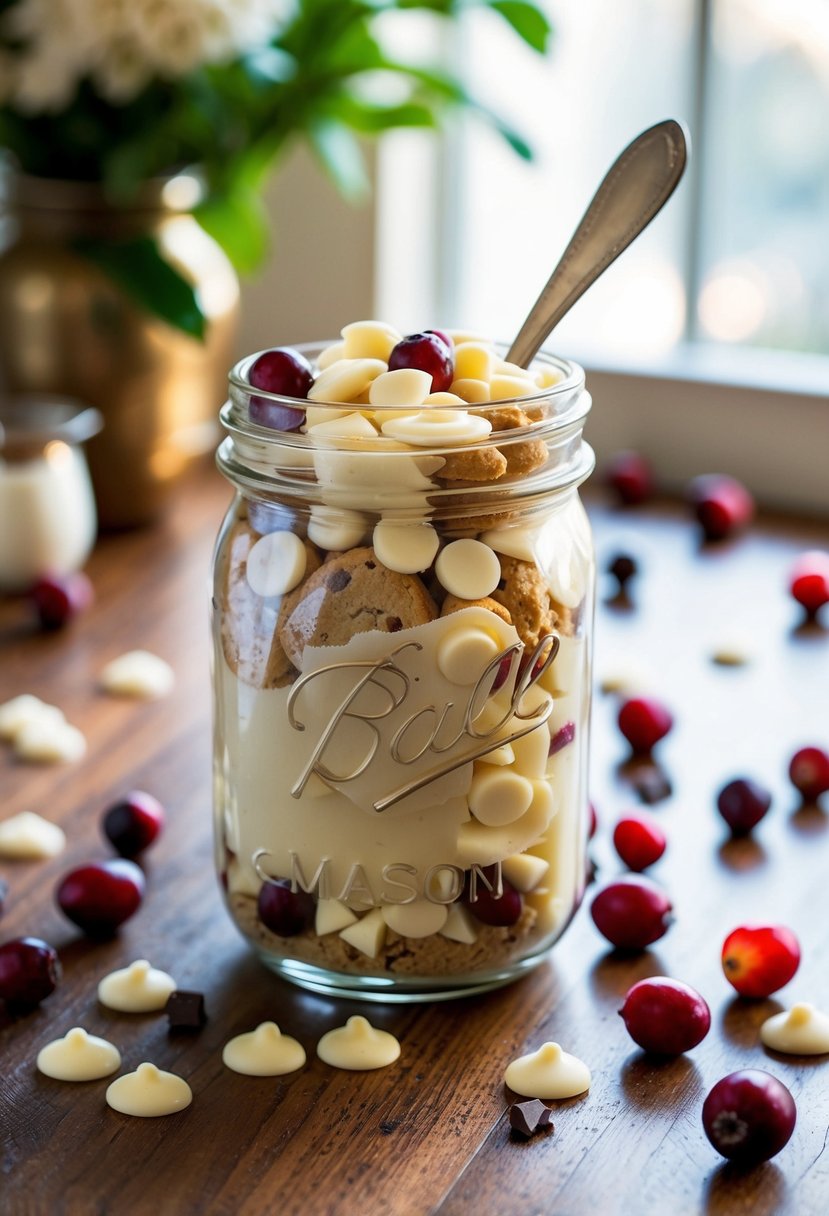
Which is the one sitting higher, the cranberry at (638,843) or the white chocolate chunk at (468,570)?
the white chocolate chunk at (468,570)

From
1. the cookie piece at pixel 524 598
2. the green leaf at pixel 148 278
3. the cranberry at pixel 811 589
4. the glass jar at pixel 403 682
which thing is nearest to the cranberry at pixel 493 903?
the glass jar at pixel 403 682

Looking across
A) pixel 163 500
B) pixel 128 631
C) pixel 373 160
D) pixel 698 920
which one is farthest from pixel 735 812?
pixel 373 160

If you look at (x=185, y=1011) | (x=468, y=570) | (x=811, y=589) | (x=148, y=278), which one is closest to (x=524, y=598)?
(x=468, y=570)

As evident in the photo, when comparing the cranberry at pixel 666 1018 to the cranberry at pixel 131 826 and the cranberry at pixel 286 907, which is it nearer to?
the cranberry at pixel 286 907

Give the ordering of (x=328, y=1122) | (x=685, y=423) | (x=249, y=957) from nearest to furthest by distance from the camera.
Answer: (x=328, y=1122), (x=249, y=957), (x=685, y=423)

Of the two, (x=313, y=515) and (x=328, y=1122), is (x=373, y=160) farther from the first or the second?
(x=328, y=1122)

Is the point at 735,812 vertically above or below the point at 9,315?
below

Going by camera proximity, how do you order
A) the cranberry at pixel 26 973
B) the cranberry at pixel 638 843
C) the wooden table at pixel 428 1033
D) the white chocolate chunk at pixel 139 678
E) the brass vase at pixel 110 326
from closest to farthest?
the wooden table at pixel 428 1033 → the cranberry at pixel 26 973 → the cranberry at pixel 638 843 → the white chocolate chunk at pixel 139 678 → the brass vase at pixel 110 326
